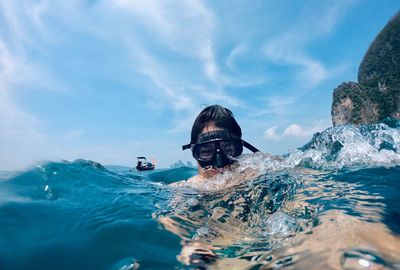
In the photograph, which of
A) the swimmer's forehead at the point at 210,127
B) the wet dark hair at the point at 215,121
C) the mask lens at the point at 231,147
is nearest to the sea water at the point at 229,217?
the mask lens at the point at 231,147

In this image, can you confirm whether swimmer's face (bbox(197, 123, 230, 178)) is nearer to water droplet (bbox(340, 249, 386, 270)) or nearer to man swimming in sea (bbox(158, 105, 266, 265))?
man swimming in sea (bbox(158, 105, 266, 265))

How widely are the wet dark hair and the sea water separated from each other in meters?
0.64

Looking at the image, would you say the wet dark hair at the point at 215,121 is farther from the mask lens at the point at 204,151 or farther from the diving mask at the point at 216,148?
the mask lens at the point at 204,151

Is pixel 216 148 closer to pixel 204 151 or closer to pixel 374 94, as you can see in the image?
pixel 204 151

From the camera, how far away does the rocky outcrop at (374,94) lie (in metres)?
29.5

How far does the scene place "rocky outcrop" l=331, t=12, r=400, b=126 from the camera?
29.5 meters

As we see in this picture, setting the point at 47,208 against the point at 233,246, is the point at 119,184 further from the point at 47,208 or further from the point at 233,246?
the point at 233,246

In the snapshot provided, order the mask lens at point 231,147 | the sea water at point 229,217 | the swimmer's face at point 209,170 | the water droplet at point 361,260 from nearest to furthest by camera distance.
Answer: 1. the water droplet at point 361,260
2. the sea water at point 229,217
3. the mask lens at point 231,147
4. the swimmer's face at point 209,170

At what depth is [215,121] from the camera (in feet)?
16.8

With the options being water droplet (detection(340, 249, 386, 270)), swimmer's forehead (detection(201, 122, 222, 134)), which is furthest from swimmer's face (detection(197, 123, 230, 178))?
water droplet (detection(340, 249, 386, 270))

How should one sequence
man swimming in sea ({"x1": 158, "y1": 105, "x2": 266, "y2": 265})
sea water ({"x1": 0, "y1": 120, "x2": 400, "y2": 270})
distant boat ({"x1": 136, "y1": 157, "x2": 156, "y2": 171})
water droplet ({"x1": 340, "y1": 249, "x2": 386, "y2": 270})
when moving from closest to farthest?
water droplet ({"x1": 340, "y1": 249, "x2": 386, "y2": 270}) < sea water ({"x1": 0, "y1": 120, "x2": 400, "y2": 270}) < man swimming in sea ({"x1": 158, "y1": 105, "x2": 266, "y2": 265}) < distant boat ({"x1": 136, "y1": 157, "x2": 156, "y2": 171})

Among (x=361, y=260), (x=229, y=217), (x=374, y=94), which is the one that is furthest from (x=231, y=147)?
(x=374, y=94)

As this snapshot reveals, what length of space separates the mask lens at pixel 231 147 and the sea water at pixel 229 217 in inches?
9.8

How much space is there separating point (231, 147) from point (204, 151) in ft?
1.67
